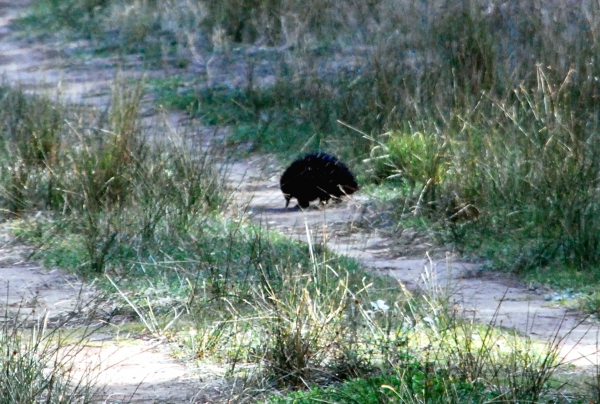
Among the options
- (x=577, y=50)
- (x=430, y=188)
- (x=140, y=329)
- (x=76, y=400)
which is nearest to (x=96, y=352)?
(x=140, y=329)

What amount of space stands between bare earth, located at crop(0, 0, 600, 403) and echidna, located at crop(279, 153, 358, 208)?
0.12 metres

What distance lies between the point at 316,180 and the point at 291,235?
1731 mm

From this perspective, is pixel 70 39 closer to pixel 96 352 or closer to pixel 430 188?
pixel 430 188

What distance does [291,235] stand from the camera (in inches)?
239

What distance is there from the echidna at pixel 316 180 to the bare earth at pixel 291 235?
12cm

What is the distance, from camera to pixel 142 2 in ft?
52.6

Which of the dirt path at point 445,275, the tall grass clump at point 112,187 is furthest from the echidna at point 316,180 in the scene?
the tall grass clump at point 112,187

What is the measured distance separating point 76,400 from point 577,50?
6485mm

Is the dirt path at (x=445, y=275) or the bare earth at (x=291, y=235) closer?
the bare earth at (x=291, y=235)

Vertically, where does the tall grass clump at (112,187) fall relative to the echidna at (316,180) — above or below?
above

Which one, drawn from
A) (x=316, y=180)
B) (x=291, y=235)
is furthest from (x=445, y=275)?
(x=316, y=180)

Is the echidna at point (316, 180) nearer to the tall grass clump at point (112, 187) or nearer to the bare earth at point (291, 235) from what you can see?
the bare earth at point (291, 235)

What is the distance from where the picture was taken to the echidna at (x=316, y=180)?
7.76m

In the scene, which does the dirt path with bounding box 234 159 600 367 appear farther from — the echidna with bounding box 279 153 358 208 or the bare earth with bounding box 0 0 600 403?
the echidna with bounding box 279 153 358 208
